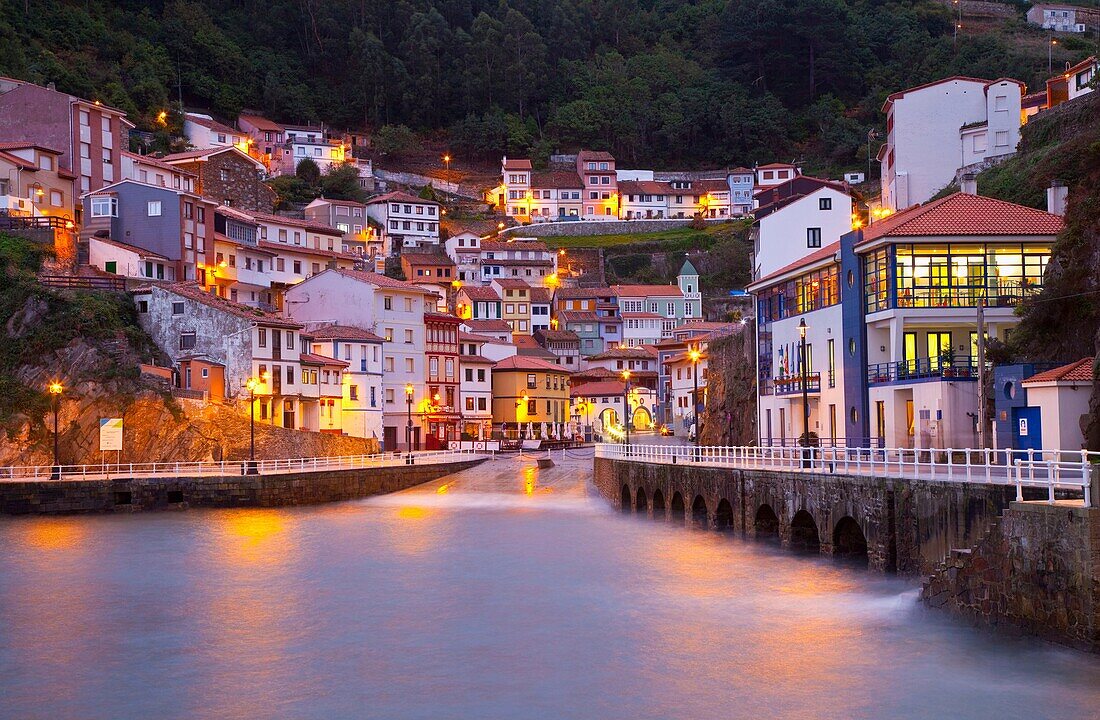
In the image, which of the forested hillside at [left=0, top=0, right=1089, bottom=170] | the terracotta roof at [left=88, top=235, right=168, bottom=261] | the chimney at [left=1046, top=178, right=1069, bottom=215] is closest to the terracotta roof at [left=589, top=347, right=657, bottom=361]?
the forested hillside at [left=0, top=0, right=1089, bottom=170]

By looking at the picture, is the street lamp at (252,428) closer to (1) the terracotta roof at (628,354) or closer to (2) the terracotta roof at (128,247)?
(2) the terracotta roof at (128,247)

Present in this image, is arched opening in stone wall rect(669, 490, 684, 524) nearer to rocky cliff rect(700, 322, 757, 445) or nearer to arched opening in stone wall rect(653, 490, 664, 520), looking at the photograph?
arched opening in stone wall rect(653, 490, 664, 520)

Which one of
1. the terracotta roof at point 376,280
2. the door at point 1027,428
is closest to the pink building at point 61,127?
the terracotta roof at point 376,280

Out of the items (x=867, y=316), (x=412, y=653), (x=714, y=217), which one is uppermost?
(x=714, y=217)

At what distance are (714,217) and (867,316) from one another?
11586 centimetres

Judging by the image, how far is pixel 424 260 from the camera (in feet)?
441

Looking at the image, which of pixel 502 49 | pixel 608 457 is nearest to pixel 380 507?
pixel 608 457

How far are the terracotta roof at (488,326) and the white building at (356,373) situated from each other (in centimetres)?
3329

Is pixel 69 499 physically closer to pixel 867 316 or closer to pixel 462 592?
pixel 462 592

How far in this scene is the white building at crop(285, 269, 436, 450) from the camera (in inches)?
3686

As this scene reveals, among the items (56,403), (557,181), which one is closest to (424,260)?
(557,181)

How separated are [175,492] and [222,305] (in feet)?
57.4

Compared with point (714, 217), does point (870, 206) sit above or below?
below

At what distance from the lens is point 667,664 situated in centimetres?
2731
